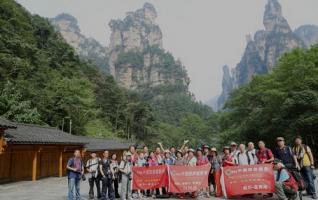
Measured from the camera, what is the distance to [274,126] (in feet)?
108

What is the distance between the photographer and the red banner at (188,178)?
11.0 m

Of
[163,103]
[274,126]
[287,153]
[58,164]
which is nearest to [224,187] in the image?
[287,153]

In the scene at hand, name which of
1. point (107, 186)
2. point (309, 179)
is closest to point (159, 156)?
point (107, 186)

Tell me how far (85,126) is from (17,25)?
18.2 meters

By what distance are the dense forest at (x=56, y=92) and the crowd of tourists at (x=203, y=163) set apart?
20.5 meters

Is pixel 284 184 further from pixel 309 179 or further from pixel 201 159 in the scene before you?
pixel 201 159

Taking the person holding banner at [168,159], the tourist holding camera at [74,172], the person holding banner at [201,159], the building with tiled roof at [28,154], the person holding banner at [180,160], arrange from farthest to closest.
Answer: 1. the building with tiled roof at [28,154]
2. the person holding banner at [168,159]
3. the person holding banner at [180,160]
4. the person holding banner at [201,159]
5. the tourist holding camera at [74,172]

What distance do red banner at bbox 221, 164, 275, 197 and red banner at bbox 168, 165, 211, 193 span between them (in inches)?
25.3

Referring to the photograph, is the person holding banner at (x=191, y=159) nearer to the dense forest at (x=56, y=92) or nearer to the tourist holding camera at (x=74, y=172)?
the tourist holding camera at (x=74, y=172)

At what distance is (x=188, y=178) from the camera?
11094mm

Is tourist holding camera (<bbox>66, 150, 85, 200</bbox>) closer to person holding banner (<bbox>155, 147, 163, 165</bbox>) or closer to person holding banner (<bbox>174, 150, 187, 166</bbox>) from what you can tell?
person holding banner (<bbox>155, 147, 163, 165</bbox>)

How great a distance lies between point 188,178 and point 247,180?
1.84 metres

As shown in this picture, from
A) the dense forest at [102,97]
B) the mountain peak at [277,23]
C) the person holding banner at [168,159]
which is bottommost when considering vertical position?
the person holding banner at [168,159]

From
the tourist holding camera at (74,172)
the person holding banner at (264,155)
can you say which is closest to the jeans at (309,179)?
the person holding banner at (264,155)
